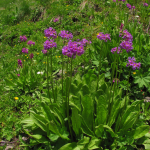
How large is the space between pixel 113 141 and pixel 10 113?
2.01 metres

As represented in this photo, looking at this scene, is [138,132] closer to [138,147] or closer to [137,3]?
[138,147]

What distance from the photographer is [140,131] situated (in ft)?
7.31

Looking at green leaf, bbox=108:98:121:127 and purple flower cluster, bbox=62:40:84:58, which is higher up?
purple flower cluster, bbox=62:40:84:58

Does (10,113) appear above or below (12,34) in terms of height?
below

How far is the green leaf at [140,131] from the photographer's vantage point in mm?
2195

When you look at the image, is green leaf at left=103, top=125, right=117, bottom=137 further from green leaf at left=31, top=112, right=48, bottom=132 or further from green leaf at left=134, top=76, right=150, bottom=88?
green leaf at left=134, top=76, right=150, bottom=88

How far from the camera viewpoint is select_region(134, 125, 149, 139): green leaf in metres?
2.20

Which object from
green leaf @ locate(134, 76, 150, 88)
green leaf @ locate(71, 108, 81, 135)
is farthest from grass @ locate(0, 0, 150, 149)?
green leaf @ locate(71, 108, 81, 135)

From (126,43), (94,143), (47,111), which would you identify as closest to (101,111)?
(94,143)

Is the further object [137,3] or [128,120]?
[137,3]

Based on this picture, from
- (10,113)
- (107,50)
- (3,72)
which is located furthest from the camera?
(3,72)

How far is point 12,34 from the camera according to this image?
6980 millimetres

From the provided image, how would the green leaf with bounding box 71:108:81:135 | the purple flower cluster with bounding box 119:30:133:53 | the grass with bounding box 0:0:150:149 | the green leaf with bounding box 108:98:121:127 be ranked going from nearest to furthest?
the purple flower cluster with bounding box 119:30:133:53 < the green leaf with bounding box 71:108:81:135 < the green leaf with bounding box 108:98:121:127 < the grass with bounding box 0:0:150:149

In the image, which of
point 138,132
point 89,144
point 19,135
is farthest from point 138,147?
point 19,135
